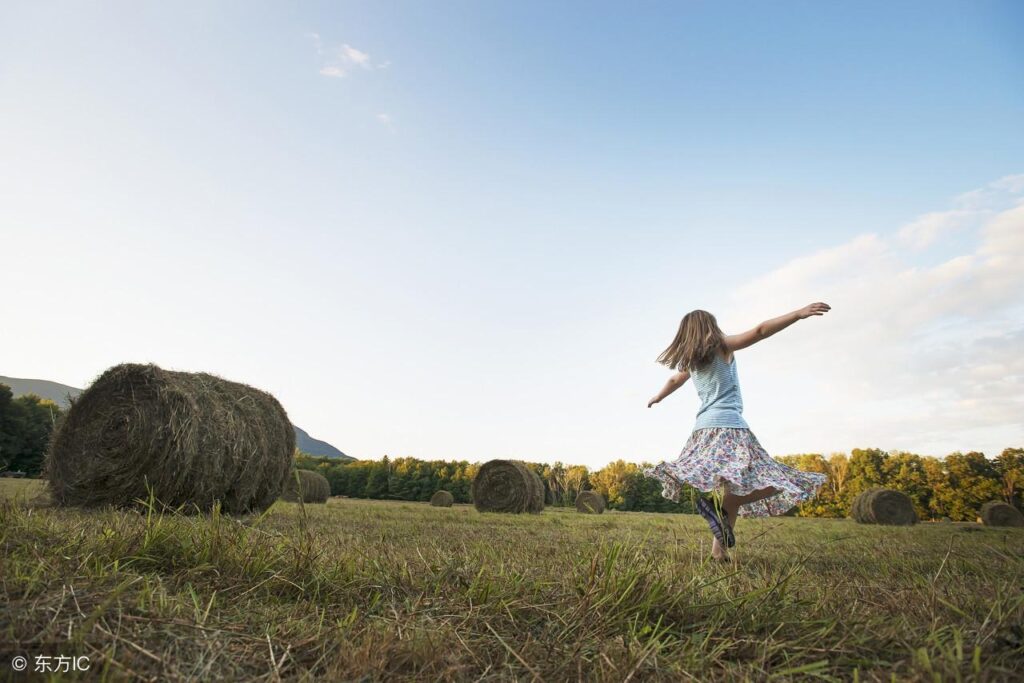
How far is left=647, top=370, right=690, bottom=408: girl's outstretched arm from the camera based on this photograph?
5371 mm

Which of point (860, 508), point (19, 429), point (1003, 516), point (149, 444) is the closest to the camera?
point (149, 444)

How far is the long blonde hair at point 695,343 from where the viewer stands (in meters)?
5.14

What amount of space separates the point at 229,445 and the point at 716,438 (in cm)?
600

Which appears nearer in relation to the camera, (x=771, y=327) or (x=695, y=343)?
(x=771, y=327)

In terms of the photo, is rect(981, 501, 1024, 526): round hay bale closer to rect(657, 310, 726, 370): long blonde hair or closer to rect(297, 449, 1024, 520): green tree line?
rect(297, 449, 1024, 520): green tree line

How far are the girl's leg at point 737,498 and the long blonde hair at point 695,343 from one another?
1.14 metres

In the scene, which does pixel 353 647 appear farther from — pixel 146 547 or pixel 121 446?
pixel 121 446

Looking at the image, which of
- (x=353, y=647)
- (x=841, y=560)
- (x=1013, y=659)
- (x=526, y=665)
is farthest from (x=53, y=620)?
(x=841, y=560)

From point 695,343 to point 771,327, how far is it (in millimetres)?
710

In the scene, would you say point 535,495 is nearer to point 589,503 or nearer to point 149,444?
point 589,503

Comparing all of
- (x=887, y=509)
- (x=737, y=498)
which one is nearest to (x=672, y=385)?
(x=737, y=498)

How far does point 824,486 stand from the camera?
122ft

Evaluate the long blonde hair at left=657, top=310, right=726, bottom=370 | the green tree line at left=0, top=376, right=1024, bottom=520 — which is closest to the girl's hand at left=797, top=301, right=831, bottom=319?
the long blonde hair at left=657, top=310, right=726, bottom=370

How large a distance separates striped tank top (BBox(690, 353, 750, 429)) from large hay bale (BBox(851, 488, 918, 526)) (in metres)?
17.0
